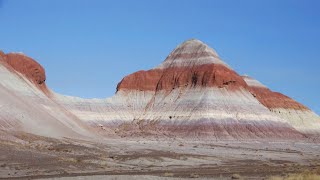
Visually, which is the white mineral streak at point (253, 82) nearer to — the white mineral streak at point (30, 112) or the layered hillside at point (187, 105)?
Result: the layered hillside at point (187, 105)

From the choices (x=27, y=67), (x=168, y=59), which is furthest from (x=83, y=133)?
(x=168, y=59)

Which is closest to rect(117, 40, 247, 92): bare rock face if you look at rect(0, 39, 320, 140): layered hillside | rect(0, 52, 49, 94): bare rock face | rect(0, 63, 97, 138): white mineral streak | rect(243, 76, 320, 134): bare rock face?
rect(0, 39, 320, 140): layered hillside

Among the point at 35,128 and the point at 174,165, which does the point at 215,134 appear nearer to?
the point at 35,128

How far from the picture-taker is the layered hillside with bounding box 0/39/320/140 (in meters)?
102

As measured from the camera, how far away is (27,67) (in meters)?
109

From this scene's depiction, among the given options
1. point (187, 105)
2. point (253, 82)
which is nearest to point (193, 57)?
point (187, 105)

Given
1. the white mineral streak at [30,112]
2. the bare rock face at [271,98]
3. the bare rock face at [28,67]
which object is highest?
the bare rock face at [271,98]

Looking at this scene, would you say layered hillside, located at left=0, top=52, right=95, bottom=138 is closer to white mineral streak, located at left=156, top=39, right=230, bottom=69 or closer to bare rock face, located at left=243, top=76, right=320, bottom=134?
white mineral streak, located at left=156, top=39, right=230, bottom=69

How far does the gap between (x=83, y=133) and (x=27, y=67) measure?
87.7 feet

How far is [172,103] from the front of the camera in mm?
130750

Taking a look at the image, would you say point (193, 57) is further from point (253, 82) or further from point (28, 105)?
point (28, 105)

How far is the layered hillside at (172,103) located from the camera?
102 meters

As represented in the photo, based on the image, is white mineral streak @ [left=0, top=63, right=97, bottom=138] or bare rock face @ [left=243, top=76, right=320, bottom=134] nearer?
white mineral streak @ [left=0, top=63, right=97, bottom=138]

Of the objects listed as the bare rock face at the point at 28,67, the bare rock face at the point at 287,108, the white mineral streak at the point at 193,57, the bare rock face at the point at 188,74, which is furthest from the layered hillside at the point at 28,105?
the bare rock face at the point at 287,108
